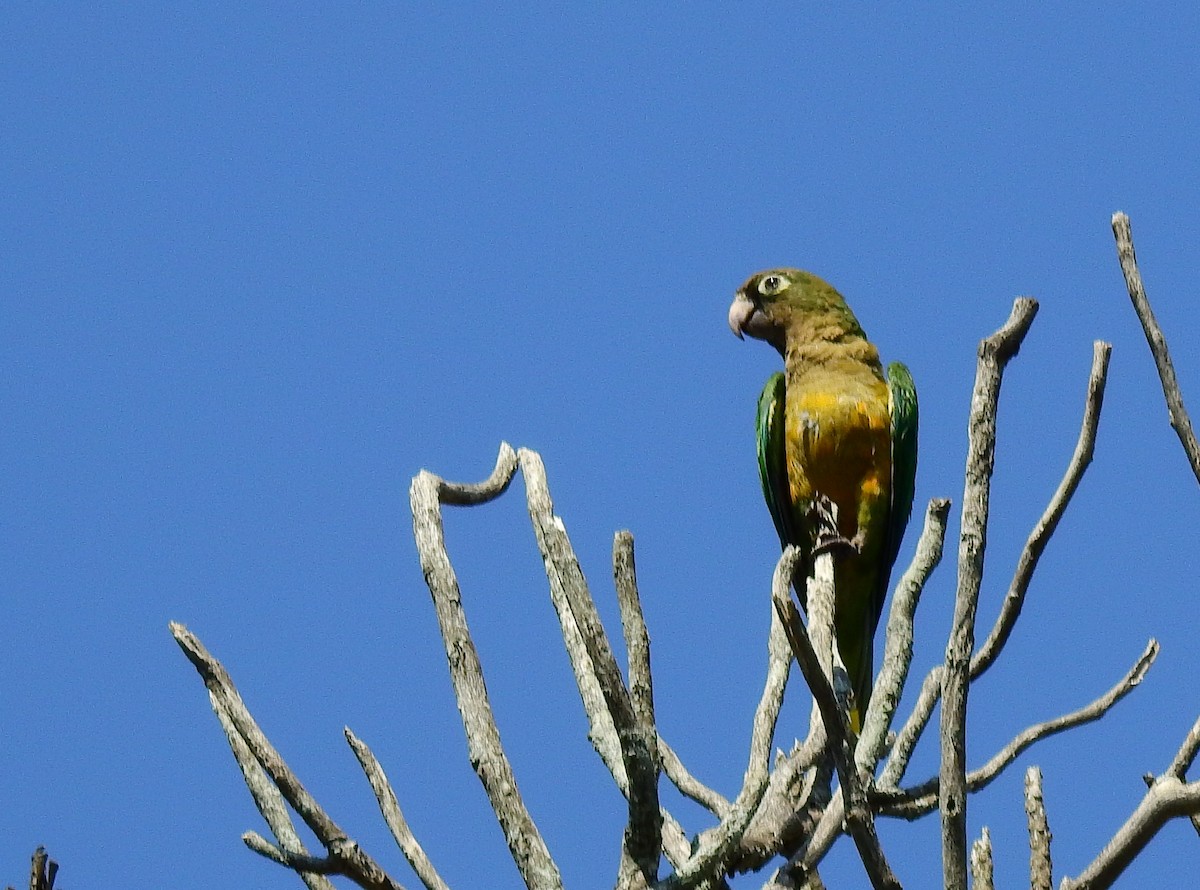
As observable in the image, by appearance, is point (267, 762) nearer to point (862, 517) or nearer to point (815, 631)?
point (815, 631)

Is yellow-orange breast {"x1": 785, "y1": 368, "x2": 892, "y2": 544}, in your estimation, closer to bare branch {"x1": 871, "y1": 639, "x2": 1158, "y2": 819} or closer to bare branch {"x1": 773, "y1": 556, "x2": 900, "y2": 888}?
bare branch {"x1": 871, "y1": 639, "x2": 1158, "y2": 819}

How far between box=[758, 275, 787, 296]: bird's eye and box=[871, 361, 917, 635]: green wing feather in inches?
45.1

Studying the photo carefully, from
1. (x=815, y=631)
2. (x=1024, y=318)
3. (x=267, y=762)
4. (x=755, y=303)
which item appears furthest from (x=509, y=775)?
(x=755, y=303)

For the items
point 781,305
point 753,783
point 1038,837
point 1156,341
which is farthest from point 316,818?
point 781,305

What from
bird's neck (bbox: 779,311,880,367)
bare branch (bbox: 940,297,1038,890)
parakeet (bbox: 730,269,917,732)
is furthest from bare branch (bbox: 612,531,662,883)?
bird's neck (bbox: 779,311,880,367)

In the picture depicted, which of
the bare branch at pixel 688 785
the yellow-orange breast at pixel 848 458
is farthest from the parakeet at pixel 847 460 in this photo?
the bare branch at pixel 688 785

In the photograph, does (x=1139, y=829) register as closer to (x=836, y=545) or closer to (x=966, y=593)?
(x=966, y=593)

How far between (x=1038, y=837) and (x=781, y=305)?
4601 mm

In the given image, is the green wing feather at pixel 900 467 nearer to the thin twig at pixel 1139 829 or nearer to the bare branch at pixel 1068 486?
the bare branch at pixel 1068 486

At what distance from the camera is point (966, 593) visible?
2.93 meters

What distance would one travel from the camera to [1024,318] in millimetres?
3096

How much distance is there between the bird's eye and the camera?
7.92 metres

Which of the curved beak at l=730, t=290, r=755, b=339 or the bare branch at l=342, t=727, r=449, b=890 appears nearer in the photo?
the bare branch at l=342, t=727, r=449, b=890

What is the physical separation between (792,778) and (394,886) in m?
1.21
